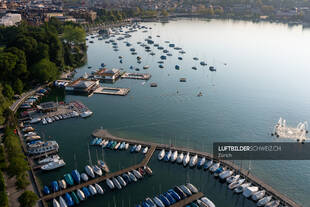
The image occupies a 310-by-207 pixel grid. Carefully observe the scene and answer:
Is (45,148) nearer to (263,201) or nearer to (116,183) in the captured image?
(116,183)

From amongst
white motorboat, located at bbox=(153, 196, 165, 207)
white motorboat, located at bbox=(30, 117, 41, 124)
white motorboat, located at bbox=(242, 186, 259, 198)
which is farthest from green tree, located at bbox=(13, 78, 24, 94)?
white motorboat, located at bbox=(242, 186, 259, 198)

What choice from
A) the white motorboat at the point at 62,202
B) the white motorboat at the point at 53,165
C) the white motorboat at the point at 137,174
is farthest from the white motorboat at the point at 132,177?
the white motorboat at the point at 53,165

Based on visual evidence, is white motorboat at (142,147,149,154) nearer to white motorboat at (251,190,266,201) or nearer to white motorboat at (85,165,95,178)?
white motorboat at (85,165,95,178)

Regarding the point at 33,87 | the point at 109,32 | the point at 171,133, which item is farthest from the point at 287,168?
the point at 109,32

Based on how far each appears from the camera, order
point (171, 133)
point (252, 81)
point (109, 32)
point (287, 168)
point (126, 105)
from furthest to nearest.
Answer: point (109, 32) → point (252, 81) → point (126, 105) → point (171, 133) → point (287, 168)

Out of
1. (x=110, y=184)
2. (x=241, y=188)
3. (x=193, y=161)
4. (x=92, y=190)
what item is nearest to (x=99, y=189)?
(x=92, y=190)

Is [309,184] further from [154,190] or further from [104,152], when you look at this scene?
[104,152]
